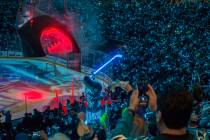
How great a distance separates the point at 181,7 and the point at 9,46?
1003 centimetres

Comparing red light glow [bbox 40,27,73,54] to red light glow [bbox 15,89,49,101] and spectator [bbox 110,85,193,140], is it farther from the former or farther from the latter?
spectator [bbox 110,85,193,140]

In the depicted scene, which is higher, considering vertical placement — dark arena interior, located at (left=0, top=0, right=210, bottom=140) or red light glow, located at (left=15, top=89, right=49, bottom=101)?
dark arena interior, located at (left=0, top=0, right=210, bottom=140)

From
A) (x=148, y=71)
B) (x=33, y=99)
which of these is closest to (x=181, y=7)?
(x=148, y=71)

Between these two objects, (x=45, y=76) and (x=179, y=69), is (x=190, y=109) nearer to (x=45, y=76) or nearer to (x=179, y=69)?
(x=179, y=69)

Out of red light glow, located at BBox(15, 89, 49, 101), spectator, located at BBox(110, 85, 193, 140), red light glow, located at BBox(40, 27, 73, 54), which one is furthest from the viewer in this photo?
red light glow, located at BBox(40, 27, 73, 54)

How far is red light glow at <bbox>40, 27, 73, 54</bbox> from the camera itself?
773 inches

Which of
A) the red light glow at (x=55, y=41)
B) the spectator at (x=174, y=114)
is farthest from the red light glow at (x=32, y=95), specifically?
the spectator at (x=174, y=114)

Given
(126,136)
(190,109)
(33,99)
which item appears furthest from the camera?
(33,99)

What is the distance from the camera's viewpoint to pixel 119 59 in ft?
60.9

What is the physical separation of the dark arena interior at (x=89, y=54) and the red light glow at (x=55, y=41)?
47 mm

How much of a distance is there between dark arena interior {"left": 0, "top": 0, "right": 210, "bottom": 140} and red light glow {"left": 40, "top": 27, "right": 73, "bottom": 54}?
0.05 meters

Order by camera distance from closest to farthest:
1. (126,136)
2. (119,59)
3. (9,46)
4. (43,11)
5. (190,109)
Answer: (190,109) → (126,136) → (119,59) → (9,46) → (43,11)

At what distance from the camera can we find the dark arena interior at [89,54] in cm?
1309

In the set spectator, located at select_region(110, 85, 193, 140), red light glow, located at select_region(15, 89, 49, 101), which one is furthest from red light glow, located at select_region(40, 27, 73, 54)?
spectator, located at select_region(110, 85, 193, 140)
